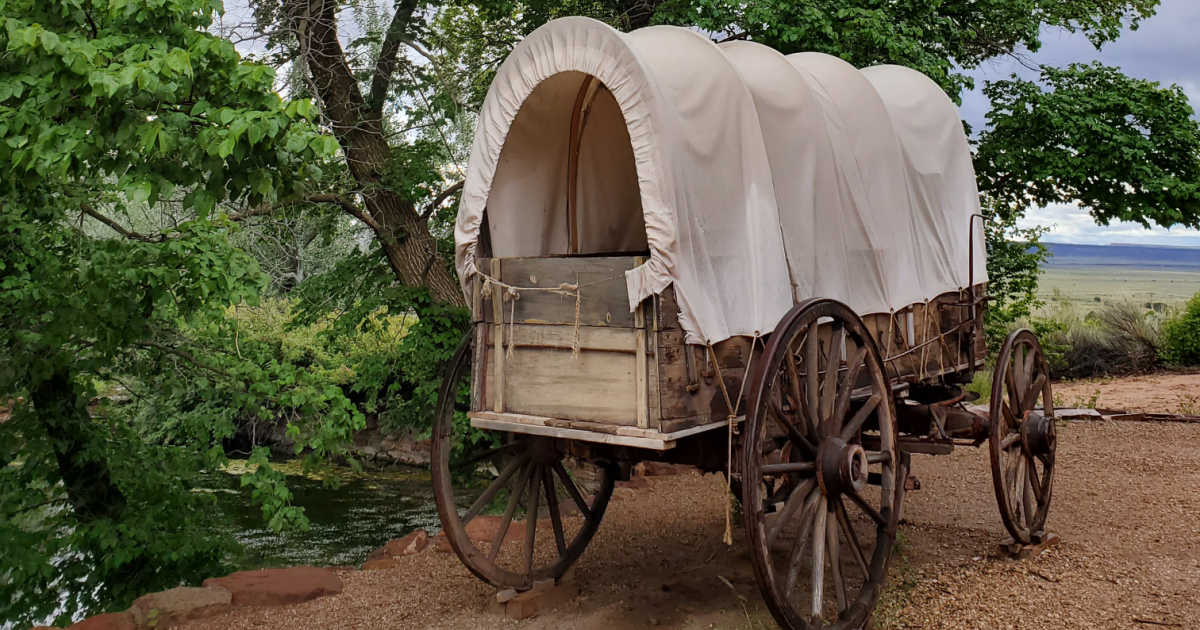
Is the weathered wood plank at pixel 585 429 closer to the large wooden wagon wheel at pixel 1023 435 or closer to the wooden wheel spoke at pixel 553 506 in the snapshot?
the wooden wheel spoke at pixel 553 506

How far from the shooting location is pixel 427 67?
10.1 meters

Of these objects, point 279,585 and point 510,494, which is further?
point 279,585

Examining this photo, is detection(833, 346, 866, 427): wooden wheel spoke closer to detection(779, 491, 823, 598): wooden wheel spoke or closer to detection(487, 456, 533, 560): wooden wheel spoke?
detection(779, 491, 823, 598): wooden wheel spoke

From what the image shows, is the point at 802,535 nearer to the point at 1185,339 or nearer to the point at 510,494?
the point at 510,494

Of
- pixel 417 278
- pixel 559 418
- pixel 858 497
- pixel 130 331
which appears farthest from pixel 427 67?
pixel 858 497

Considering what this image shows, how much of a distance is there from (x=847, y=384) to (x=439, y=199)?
5.72 meters

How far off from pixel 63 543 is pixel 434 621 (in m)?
3.08

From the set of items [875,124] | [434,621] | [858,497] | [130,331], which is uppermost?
[875,124]

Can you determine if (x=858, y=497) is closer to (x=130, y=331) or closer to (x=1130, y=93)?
(x=130, y=331)

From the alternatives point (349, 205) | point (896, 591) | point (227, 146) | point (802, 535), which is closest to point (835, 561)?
point (802, 535)

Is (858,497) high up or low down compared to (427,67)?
down

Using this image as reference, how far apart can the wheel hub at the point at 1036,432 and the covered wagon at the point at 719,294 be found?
14mm

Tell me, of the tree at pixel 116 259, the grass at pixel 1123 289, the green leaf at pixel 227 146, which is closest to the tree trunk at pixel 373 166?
the tree at pixel 116 259

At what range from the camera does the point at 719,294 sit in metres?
4.34
